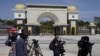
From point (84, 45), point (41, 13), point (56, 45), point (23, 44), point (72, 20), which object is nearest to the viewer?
point (23, 44)

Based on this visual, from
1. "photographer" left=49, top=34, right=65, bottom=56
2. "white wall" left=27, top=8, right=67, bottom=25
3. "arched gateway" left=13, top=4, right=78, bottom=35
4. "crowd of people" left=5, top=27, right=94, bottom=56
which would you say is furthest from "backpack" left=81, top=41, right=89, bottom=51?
"white wall" left=27, top=8, right=67, bottom=25

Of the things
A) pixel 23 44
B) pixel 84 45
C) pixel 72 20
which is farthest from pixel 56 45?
pixel 72 20

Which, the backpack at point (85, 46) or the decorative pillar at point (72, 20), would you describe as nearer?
the backpack at point (85, 46)

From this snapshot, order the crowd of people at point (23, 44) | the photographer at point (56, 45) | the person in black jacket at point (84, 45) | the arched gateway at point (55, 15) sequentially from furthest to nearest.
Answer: the arched gateway at point (55, 15) < the person in black jacket at point (84, 45) < the photographer at point (56, 45) < the crowd of people at point (23, 44)

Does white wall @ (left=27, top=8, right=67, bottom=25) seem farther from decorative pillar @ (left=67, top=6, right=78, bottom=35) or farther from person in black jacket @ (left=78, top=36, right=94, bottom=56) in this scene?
person in black jacket @ (left=78, top=36, right=94, bottom=56)

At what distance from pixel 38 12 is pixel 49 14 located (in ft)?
9.87

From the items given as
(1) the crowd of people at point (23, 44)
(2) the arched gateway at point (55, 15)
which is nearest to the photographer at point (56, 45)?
(1) the crowd of people at point (23, 44)

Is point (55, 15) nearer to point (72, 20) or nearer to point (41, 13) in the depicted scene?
point (41, 13)

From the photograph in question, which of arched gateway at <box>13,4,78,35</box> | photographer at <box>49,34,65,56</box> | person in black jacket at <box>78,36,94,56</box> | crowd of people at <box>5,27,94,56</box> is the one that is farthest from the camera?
arched gateway at <box>13,4,78,35</box>

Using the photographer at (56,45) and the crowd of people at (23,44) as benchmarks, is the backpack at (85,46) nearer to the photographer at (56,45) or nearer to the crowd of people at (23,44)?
the crowd of people at (23,44)

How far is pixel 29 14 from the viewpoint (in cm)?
7956

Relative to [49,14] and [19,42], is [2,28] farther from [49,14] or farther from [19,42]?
[19,42]

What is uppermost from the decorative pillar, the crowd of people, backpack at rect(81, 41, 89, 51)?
the crowd of people

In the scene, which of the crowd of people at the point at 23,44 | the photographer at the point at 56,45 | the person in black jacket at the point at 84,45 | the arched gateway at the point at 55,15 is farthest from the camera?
the arched gateway at the point at 55,15
